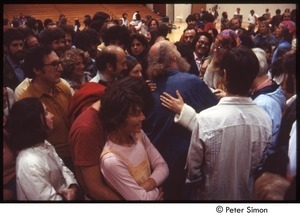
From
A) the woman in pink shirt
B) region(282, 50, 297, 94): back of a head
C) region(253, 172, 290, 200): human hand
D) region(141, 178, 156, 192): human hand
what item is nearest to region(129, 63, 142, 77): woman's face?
the woman in pink shirt

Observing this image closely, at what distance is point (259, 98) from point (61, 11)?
41.5 inches

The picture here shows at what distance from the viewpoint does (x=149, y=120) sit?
5.43 ft

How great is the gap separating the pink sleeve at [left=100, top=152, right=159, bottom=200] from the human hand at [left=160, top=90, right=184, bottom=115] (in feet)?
1.07

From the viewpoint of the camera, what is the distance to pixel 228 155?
1579mm

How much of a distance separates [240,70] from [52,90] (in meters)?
0.78

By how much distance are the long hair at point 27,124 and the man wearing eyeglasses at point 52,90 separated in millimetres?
88

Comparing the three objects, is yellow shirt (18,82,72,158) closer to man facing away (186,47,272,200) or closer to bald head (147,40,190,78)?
bald head (147,40,190,78)

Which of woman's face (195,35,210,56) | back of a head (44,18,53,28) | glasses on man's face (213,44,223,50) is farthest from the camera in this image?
woman's face (195,35,210,56)

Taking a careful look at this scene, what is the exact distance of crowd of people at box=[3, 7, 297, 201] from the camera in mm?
1465

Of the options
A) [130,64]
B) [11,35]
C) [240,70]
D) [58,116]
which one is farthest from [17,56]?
[240,70]

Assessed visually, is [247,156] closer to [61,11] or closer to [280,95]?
[280,95]

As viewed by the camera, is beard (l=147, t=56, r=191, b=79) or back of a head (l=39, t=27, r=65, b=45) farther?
back of a head (l=39, t=27, r=65, b=45)

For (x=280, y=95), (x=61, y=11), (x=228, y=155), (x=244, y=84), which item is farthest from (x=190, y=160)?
(x=61, y=11)

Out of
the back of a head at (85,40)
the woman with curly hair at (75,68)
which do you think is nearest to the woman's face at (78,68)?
the woman with curly hair at (75,68)
